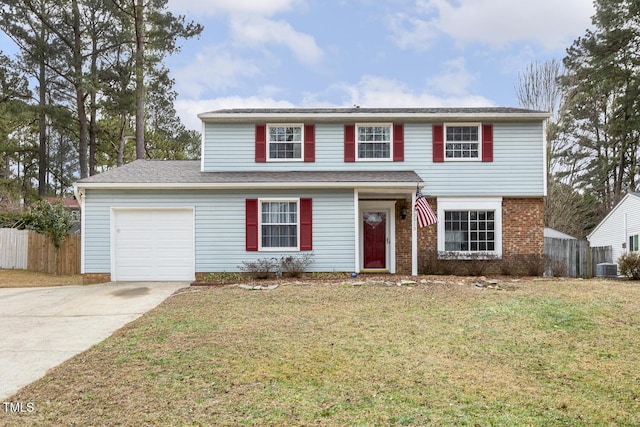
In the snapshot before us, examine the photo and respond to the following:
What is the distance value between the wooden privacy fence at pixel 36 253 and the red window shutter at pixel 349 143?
1058 cm

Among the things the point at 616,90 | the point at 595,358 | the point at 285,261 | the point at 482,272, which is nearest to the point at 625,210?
the point at 616,90

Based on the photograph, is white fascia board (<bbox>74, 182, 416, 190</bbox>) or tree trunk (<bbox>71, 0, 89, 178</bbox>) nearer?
white fascia board (<bbox>74, 182, 416, 190</bbox>)

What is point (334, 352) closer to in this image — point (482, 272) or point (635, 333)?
point (635, 333)

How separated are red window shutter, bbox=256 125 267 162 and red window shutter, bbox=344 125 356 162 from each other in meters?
2.42

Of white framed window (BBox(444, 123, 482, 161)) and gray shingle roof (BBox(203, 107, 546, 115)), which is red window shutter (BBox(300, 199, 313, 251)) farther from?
white framed window (BBox(444, 123, 482, 161))

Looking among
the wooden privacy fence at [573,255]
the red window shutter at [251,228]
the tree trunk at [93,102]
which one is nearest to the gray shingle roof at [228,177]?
the red window shutter at [251,228]

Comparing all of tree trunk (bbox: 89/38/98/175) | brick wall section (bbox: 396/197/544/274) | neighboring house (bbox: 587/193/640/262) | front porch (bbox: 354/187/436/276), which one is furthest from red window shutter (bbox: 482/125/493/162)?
tree trunk (bbox: 89/38/98/175)

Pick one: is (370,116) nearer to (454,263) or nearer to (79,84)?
(454,263)

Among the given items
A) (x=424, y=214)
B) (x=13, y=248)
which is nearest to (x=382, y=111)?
(x=424, y=214)

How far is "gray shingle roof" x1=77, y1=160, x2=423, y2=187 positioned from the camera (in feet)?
44.1

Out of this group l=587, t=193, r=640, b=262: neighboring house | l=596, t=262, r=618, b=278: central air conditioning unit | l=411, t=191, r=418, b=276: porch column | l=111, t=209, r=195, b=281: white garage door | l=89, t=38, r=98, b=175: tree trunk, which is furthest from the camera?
l=89, t=38, r=98, b=175: tree trunk

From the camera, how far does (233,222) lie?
45.2 feet

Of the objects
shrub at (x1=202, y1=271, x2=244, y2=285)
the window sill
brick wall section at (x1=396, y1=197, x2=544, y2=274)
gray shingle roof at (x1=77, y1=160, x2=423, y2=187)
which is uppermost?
gray shingle roof at (x1=77, y1=160, x2=423, y2=187)

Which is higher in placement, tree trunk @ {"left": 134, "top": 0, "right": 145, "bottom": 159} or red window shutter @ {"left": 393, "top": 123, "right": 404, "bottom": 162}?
tree trunk @ {"left": 134, "top": 0, "right": 145, "bottom": 159}
